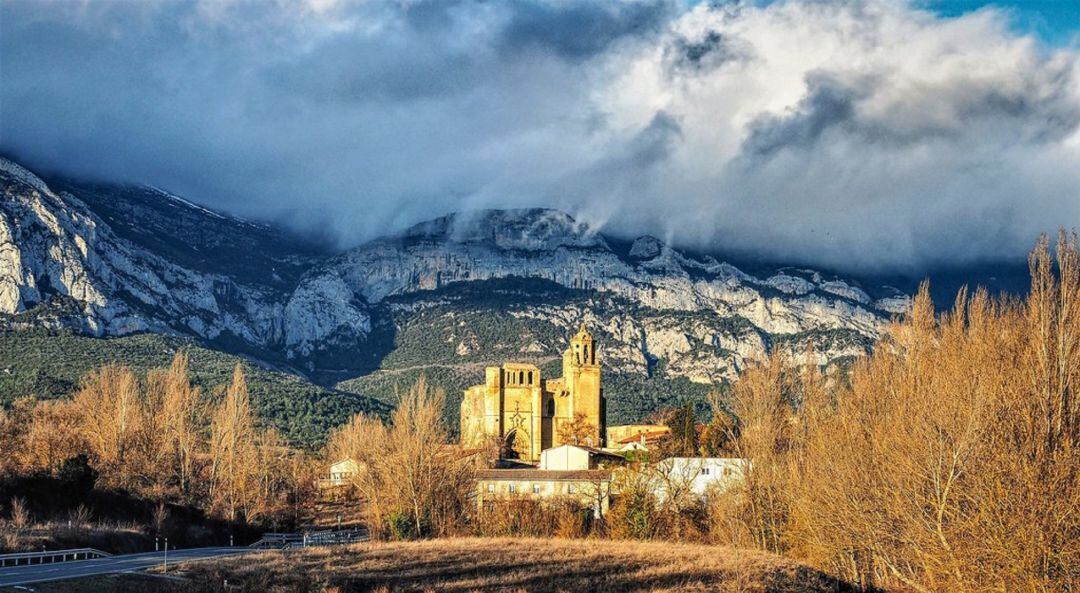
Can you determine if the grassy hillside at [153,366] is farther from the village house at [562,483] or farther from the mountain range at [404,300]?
the village house at [562,483]

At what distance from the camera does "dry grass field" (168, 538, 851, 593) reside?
3392 centimetres

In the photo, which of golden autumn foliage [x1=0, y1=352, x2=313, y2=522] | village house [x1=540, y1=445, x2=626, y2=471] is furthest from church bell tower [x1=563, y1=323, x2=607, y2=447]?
golden autumn foliage [x1=0, y1=352, x2=313, y2=522]

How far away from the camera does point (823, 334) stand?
16275 cm

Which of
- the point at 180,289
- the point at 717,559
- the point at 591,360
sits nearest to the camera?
the point at 717,559

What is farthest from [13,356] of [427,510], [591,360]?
[427,510]

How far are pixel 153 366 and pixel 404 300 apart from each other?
76307mm

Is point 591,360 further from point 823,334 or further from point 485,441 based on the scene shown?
point 823,334

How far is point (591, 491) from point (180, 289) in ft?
308

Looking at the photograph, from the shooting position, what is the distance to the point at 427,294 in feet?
617

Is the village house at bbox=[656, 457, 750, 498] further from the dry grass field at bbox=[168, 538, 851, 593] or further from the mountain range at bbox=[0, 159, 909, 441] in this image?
the mountain range at bbox=[0, 159, 909, 441]

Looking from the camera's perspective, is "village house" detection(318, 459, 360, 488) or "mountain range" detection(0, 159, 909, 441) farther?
"mountain range" detection(0, 159, 909, 441)

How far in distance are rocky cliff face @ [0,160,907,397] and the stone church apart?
40.4 metres

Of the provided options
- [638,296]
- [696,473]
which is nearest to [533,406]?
Result: [696,473]

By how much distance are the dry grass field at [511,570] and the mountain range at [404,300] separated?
76.0 metres
